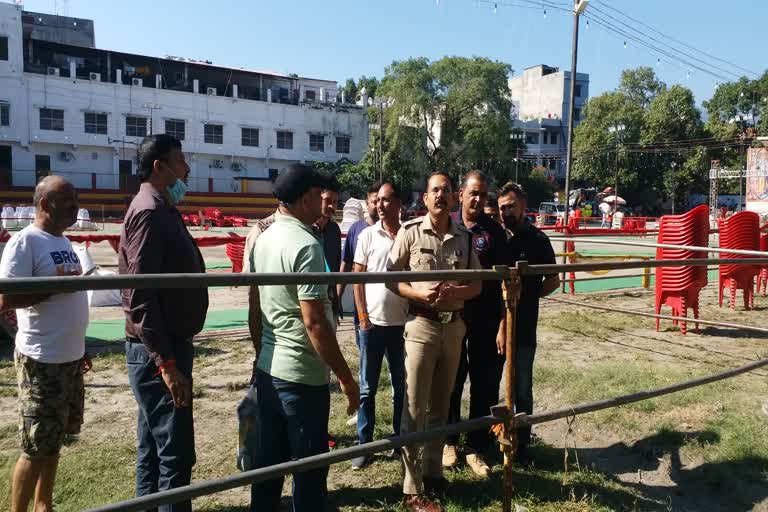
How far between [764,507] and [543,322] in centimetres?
455

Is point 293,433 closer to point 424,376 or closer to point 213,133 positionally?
point 424,376

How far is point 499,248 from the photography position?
384 centimetres

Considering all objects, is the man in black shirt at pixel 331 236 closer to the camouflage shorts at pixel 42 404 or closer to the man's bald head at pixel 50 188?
the man's bald head at pixel 50 188

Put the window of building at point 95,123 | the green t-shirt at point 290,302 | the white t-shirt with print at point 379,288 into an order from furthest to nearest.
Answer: the window of building at point 95,123 → the white t-shirt with print at point 379,288 → the green t-shirt at point 290,302

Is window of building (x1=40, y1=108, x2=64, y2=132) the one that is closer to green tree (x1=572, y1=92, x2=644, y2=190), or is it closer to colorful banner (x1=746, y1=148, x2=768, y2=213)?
green tree (x1=572, y1=92, x2=644, y2=190)

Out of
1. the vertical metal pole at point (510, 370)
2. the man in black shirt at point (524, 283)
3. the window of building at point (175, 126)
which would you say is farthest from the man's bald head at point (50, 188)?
the window of building at point (175, 126)

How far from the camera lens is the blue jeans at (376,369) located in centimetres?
381

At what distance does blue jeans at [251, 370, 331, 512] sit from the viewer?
2.47 metres

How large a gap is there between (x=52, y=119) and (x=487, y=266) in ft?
139

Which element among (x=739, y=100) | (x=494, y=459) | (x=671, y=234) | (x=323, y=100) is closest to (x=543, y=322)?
(x=671, y=234)

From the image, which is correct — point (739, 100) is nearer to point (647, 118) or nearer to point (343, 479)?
point (647, 118)

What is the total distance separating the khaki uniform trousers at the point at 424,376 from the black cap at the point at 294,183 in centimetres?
102

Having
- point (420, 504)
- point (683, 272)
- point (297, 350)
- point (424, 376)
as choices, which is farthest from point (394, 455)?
point (683, 272)

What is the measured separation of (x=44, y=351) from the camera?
2.72 meters
